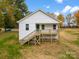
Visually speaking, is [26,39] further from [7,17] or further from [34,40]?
[7,17]

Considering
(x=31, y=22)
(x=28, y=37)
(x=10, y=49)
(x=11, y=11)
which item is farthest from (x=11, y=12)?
(x=10, y=49)

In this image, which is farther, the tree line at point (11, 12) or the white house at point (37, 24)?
the tree line at point (11, 12)

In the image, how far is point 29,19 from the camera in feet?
106

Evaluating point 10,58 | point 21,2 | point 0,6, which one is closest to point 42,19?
point 10,58

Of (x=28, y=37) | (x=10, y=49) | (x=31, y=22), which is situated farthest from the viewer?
(x=31, y=22)

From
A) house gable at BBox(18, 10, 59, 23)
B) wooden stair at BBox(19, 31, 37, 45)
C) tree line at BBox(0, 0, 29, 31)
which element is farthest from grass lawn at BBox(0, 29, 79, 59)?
tree line at BBox(0, 0, 29, 31)

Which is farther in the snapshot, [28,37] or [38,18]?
[38,18]

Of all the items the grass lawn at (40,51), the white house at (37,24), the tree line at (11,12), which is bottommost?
the grass lawn at (40,51)

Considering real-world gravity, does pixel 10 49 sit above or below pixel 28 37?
below

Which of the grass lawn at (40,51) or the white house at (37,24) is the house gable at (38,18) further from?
the grass lawn at (40,51)

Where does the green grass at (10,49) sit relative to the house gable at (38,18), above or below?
below

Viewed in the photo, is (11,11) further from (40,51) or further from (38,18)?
(40,51)

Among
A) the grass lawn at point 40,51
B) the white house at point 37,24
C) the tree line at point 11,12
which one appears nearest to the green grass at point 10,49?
the grass lawn at point 40,51

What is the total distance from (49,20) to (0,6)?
65.8 feet
